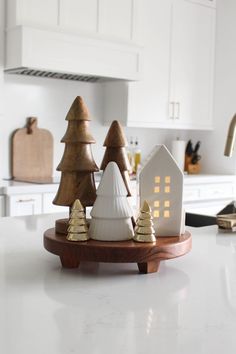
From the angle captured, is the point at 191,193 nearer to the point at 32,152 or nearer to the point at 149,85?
the point at 149,85

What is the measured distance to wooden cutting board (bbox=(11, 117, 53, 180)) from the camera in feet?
13.1

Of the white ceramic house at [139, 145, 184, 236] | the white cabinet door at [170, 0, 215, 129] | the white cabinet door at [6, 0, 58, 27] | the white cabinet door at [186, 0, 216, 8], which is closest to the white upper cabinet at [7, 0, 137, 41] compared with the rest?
the white cabinet door at [6, 0, 58, 27]

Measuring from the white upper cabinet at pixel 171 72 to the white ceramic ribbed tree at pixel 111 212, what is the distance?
3.17m

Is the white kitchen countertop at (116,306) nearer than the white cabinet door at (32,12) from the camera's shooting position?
Yes

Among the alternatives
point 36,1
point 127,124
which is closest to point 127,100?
point 127,124

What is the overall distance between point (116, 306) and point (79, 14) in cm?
318

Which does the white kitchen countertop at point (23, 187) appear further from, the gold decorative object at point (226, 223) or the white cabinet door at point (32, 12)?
the gold decorative object at point (226, 223)

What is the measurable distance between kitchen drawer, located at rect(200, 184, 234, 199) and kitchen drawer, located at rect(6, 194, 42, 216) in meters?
1.65

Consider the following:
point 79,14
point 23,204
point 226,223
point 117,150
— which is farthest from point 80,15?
→ point 117,150

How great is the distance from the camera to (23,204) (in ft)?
11.5

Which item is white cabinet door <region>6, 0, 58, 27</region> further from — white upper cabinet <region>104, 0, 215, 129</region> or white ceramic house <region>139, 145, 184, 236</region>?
white ceramic house <region>139, 145, 184, 236</region>

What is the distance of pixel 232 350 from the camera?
79cm

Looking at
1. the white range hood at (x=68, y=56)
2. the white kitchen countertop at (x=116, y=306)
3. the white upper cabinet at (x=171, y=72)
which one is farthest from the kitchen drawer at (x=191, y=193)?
the white kitchen countertop at (x=116, y=306)

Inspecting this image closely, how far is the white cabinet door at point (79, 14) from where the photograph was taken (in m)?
3.73
